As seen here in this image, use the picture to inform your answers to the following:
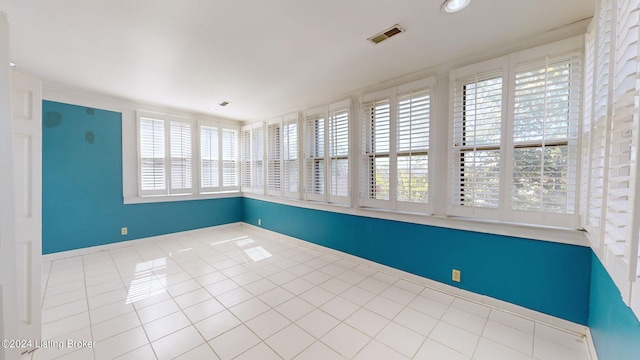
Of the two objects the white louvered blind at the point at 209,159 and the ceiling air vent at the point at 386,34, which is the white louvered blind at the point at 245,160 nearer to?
the white louvered blind at the point at 209,159

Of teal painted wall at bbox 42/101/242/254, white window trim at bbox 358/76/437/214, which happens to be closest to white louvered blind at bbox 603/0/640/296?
white window trim at bbox 358/76/437/214

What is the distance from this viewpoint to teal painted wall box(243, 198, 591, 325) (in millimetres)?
1985

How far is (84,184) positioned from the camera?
3.77 m

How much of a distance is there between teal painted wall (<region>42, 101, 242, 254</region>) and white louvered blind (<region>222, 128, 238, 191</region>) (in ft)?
4.98

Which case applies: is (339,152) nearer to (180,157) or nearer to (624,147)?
(624,147)

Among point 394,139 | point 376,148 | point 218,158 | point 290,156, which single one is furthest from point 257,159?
point 394,139

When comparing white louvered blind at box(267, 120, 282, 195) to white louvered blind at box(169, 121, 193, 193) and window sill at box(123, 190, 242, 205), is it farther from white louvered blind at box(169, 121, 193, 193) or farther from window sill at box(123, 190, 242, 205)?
white louvered blind at box(169, 121, 193, 193)

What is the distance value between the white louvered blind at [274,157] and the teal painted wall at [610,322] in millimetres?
4157

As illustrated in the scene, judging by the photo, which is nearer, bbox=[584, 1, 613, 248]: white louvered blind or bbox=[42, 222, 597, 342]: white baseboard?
bbox=[584, 1, 613, 248]: white louvered blind

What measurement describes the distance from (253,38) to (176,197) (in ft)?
12.7

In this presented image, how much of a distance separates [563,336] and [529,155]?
1.53m

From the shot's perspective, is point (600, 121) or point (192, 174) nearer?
point (600, 121)

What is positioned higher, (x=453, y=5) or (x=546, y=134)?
(x=453, y=5)

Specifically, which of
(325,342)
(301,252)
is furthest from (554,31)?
(301,252)
